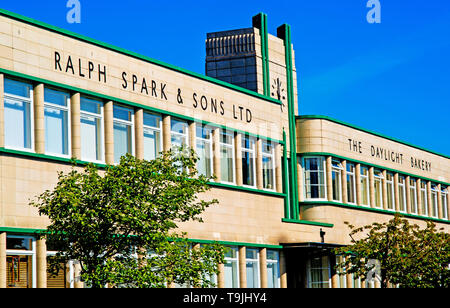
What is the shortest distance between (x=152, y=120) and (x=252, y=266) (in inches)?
335

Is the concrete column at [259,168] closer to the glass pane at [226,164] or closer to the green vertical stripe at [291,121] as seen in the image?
the glass pane at [226,164]

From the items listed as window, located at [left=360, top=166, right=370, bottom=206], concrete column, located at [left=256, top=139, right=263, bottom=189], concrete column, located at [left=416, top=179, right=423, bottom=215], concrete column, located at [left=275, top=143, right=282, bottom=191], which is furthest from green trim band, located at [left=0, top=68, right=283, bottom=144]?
concrete column, located at [left=416, top=179, right=423, bottom=215]

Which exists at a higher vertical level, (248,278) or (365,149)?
(365,149)

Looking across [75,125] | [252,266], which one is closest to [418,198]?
[252,266]

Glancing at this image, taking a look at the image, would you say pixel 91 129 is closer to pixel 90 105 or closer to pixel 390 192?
pixel 90 105

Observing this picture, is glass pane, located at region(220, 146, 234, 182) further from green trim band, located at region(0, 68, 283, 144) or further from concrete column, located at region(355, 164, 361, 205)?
concrete column, located at region(355, 164, 361, 205)

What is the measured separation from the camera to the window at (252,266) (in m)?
34.7

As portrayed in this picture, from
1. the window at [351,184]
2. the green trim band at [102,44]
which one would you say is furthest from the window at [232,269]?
the window at [351,184]

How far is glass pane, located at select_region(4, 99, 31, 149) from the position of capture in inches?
973

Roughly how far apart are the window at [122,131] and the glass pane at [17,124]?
4111mm

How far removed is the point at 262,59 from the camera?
4081 centimetres

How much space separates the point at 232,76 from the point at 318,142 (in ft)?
18.4

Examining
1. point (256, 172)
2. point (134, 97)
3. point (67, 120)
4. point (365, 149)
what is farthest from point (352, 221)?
point (67, 120)

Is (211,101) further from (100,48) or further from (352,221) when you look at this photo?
(352,221)
